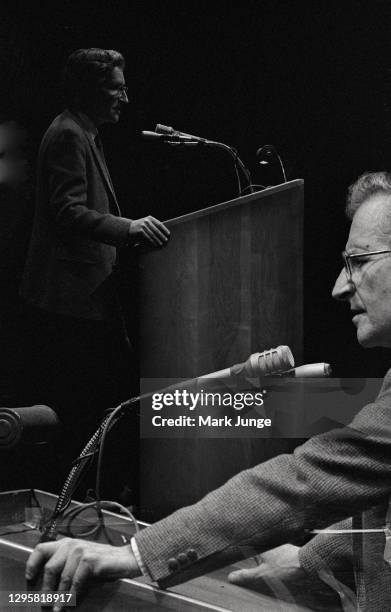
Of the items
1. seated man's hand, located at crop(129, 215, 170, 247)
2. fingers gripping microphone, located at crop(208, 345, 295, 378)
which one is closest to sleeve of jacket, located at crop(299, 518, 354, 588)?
fingers gripping microphone, located at crop(208, 345, 295, 378)

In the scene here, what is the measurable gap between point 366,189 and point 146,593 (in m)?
1.04

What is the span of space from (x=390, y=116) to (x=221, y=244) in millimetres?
631

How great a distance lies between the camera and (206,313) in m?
1.94

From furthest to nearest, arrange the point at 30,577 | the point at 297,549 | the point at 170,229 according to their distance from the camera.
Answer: the point at 170,229 → the point at 297,549 → the point at 30,577

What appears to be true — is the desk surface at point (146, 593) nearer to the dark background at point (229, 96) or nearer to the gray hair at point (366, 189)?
the dark background at point (229, 96)

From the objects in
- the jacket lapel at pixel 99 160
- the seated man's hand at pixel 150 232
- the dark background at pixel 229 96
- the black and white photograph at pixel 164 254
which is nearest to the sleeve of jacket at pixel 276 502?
the black and white photograph at pixel 164 254

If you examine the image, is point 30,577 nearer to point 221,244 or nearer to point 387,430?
point 387,430

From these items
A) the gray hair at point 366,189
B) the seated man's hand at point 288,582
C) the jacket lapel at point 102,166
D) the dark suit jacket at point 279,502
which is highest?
the jacket lapel at point 102,166

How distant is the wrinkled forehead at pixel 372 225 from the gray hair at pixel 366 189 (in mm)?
17

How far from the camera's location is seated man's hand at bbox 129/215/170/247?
192cm

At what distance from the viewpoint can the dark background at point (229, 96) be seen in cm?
194

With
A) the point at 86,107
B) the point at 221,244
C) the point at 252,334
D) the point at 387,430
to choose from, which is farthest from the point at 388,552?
the point at 86,107

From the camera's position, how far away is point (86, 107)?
1.94m

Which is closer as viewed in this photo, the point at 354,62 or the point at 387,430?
the point at 387,430
